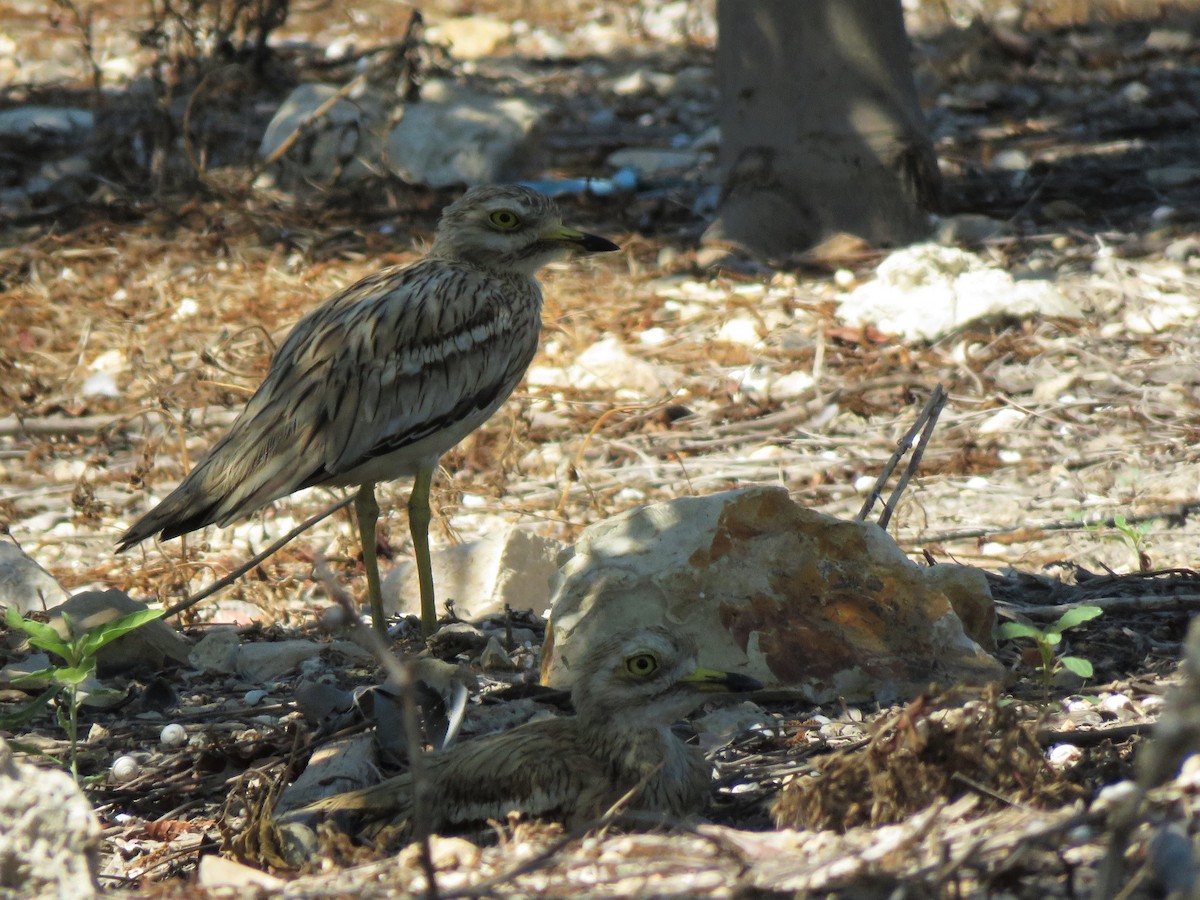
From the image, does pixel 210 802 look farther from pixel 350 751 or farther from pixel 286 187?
pixel 286 187

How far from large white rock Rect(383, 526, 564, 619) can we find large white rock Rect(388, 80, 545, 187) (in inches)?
194

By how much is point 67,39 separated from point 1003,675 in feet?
38.9

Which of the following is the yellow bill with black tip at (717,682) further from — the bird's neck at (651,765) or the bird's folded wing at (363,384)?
the bird's folded wing at (363,384)

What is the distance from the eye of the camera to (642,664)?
320 centimetres

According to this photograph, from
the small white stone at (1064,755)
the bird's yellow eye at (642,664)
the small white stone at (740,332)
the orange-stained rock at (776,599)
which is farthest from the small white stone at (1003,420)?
the bird's yellow eye at (642,664)

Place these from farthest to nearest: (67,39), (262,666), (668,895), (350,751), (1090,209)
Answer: (67,39)
(1090,209)
(262,666)
(350,751)
(668,895)

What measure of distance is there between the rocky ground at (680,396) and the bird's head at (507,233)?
115cm

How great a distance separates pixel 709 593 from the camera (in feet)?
13.1

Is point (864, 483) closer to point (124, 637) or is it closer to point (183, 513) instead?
point (183, 513)

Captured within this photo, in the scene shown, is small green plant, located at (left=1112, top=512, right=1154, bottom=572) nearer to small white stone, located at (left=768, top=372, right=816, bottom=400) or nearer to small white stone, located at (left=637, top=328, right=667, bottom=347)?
small white stone, located at (left=768, top=372, right=816, bottom=400)

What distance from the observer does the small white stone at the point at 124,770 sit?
380 centimetres

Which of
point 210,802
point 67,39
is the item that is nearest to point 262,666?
point 210,802

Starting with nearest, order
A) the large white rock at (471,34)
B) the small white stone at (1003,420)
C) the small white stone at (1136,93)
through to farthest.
A: the small white stone at (1003,420) → the small white stone at (1136,93) → the large white rock at (471,34)

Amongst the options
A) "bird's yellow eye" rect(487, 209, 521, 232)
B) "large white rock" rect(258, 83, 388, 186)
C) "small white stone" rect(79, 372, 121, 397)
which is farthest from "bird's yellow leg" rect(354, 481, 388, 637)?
"large white rock" rect(258, 83, 388, 186)
